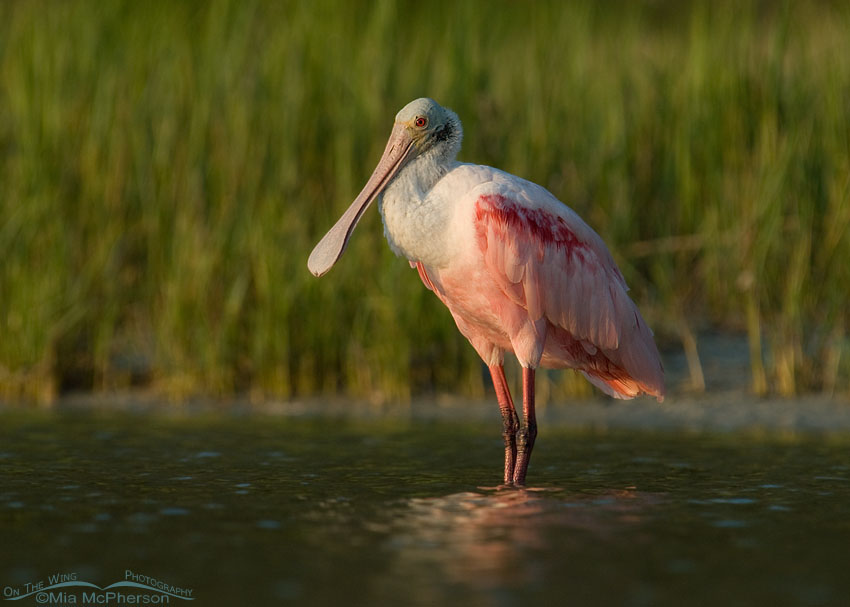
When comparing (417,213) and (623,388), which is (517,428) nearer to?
(623,388)

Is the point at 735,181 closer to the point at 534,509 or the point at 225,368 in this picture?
the point at 225,368

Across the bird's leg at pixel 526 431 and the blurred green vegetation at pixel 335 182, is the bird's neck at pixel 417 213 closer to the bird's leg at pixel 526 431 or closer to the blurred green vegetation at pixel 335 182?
the bird's leg at pixel 526 431

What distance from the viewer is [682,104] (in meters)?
8.91

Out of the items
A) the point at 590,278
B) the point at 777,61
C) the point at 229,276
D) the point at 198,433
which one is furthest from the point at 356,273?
the point at 777,61

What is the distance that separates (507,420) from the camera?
658 cm

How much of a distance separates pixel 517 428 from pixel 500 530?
5.38 ft

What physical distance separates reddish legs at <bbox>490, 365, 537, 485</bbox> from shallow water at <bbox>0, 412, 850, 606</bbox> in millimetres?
125

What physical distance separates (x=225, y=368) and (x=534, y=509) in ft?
10.8

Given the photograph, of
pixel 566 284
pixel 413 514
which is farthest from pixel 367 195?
pixel 413 514

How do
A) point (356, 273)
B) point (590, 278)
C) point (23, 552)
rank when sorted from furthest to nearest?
1. point (356, 273)
2. point (590, 278)
3. point (23, 552)

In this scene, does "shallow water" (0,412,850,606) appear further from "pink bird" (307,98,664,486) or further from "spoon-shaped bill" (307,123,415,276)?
"spoon-shaped bill" (307,123,415,276)

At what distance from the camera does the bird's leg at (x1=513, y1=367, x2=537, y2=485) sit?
6.27 meters

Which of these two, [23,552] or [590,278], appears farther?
[590,278]

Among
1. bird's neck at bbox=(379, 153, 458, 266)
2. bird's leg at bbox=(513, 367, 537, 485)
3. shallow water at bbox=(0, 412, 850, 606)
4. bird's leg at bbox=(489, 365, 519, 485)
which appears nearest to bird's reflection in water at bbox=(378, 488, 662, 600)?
shallow water at bbox=(0, 412, 850, 606)
